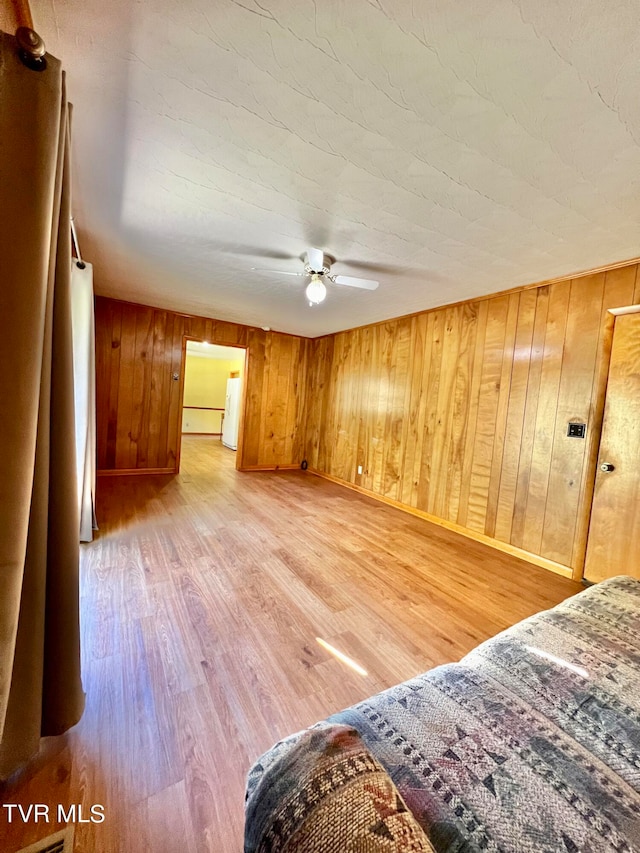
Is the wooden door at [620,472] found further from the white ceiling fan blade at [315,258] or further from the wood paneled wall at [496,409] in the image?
the white ceiling fan blade at [315,258]

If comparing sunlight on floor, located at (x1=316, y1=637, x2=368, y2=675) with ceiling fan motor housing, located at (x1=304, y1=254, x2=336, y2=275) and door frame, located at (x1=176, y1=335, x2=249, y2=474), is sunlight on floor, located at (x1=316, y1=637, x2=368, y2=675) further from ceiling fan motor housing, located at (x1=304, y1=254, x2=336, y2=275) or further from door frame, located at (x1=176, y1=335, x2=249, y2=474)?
door frame, located at (x1=176, y1=335, x2=249, y2=474)

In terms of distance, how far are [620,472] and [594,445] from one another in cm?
23

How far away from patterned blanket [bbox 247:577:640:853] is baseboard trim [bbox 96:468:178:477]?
A: 4.54 metres

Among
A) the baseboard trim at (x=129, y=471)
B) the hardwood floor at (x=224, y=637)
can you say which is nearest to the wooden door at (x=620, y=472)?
the hardwood floor at (x=224, y=637)

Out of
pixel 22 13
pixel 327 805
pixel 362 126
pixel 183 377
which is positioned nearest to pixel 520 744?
pixel 327 805

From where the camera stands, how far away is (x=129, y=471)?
177 inches

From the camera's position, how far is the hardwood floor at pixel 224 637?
97 cm

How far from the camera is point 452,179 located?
1.53m

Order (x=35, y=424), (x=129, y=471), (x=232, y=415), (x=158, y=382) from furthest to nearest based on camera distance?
(x=232, y=415), (x=158, y=382), (x=129, y=471), (x=35, y=424)

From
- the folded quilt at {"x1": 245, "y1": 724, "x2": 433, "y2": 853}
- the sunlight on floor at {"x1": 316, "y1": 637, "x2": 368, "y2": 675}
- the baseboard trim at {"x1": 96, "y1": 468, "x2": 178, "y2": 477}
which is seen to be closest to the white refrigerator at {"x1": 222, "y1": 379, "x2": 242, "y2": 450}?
the baseboard trim at {"x1": 96, "y1": 468, "x2": 178, "y2": 477}

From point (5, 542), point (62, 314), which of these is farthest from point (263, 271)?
point (5, 542)

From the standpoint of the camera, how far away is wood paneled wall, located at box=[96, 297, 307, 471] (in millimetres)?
4301

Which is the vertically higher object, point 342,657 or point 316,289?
point 316,289

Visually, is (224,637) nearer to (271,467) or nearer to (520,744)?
(520,744)
